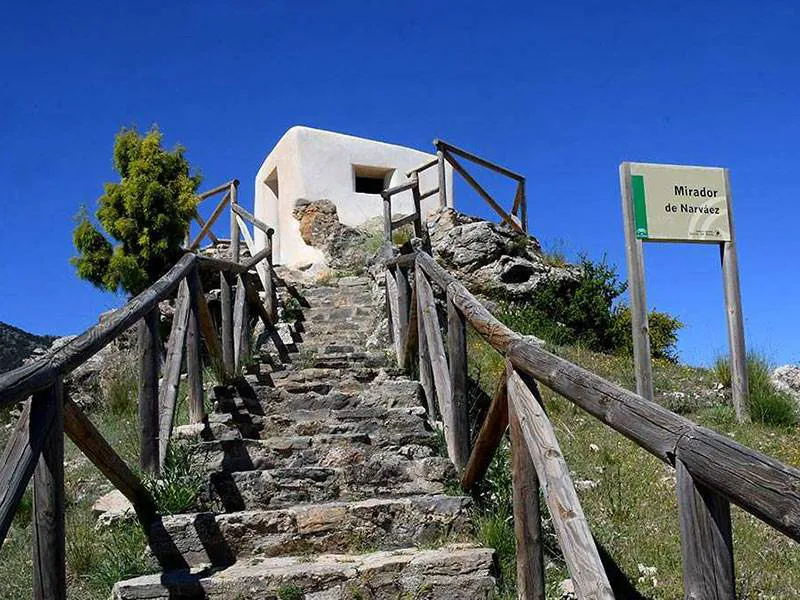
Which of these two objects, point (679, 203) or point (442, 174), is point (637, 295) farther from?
point (442, 174)

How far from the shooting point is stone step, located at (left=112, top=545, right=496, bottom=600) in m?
3.42

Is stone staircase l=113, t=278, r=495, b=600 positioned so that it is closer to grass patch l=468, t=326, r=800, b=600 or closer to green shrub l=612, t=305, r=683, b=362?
grass patch l=468, t=326, r=800, b=600

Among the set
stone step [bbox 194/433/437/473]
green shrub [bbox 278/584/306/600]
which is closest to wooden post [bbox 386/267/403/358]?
stone step [bbox 194/433/437/473]

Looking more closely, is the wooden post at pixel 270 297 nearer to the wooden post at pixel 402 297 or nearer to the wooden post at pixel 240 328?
the wooden post at pixel 240 328

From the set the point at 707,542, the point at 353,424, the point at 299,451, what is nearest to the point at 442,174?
the point at 353,424

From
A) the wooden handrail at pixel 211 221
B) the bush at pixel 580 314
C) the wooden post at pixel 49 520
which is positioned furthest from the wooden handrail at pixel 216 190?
the wooden post at pixel 49 520

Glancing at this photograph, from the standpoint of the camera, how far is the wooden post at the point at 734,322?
667cm

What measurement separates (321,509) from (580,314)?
692 cm

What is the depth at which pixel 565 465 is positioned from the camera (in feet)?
9.12

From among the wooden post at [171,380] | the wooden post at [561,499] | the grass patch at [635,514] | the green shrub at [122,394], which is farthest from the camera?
the green shrub at [122,394]

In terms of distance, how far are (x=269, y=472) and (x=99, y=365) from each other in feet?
17.6

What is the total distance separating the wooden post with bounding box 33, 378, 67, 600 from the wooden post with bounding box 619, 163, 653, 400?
186 inches

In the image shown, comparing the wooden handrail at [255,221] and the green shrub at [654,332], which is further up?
the wooden handrail at [255,221]

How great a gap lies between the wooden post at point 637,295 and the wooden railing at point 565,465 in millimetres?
2093
